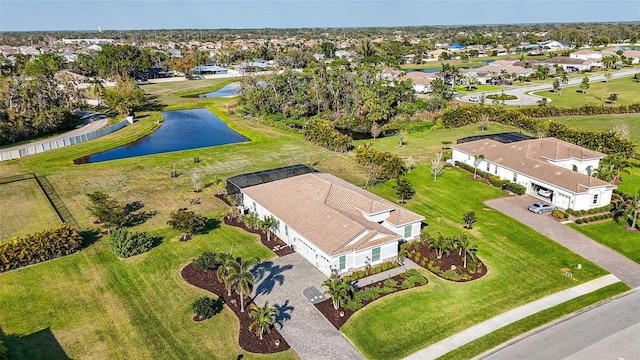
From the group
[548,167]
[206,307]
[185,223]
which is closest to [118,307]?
[206,307]

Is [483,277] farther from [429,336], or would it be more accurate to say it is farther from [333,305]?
[333,305]

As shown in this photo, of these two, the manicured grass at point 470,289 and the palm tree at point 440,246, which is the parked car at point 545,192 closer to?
the manicured grass at point 470,289

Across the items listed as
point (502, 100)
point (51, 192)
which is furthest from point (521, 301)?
point (502, 100)

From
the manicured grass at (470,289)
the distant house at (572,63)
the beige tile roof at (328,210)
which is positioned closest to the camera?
the manicured grass at (470,289)

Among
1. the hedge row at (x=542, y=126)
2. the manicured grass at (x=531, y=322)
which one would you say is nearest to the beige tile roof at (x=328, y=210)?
the manicured grass at (x=531, y=322)

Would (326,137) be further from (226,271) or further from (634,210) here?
(634,210)
